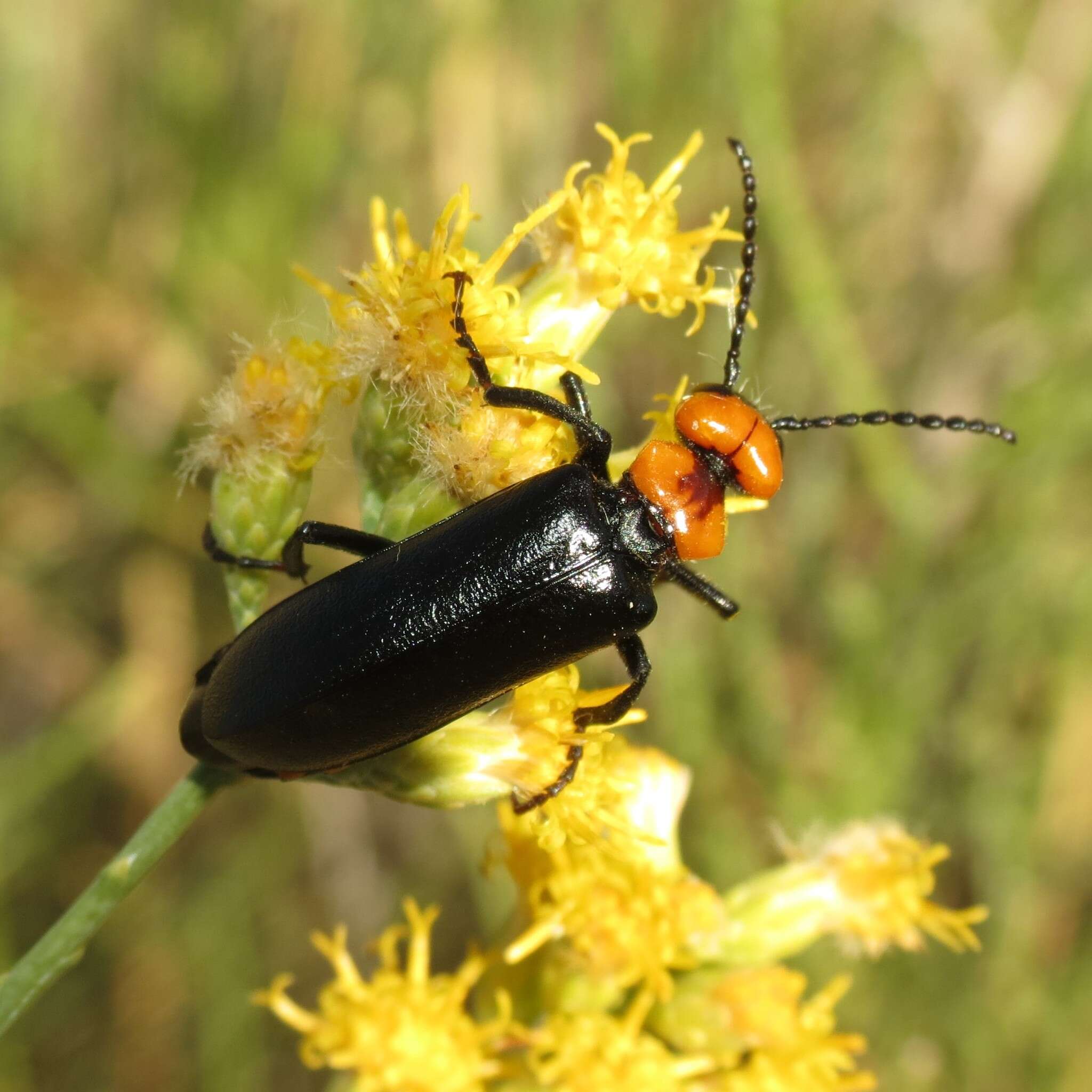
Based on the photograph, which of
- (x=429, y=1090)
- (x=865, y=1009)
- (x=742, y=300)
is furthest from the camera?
(x=865, y=1009)

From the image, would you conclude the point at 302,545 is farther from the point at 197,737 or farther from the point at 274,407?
the point at 197,737

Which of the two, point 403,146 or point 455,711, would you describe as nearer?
point 455,711

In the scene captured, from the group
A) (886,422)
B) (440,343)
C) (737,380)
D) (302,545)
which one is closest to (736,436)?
(737,380)

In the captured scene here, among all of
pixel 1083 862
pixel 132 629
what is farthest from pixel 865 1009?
pixel 132 629

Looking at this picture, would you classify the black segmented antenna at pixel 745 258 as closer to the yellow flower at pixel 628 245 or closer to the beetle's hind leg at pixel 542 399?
the yellow flower at pixel 628 245

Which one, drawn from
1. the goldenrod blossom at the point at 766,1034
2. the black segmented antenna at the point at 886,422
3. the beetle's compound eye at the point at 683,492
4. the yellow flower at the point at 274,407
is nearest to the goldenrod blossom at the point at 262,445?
the yellow flower at the point at 274,407

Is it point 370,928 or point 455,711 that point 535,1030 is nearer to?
point 455,711
